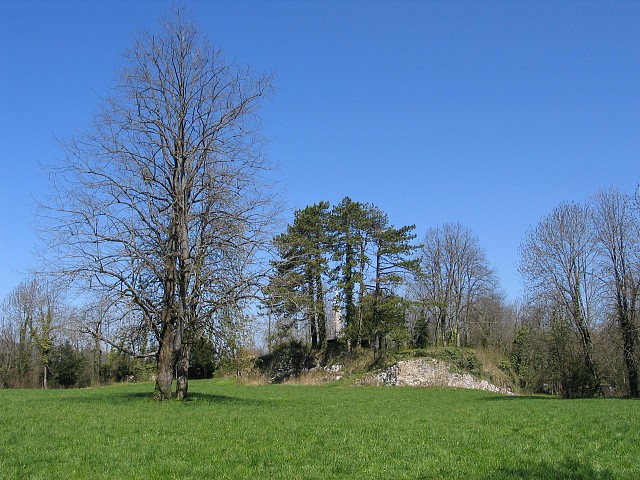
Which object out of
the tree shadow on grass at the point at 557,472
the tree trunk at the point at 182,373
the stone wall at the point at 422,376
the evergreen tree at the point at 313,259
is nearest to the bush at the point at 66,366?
the evergreen tree at the point at 313,259

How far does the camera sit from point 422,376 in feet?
140

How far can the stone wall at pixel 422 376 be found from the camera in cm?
4244

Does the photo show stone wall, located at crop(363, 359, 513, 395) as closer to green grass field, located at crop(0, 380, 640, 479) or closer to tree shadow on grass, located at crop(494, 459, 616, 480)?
green grass field, located at crop(0, 380, 640, 479)

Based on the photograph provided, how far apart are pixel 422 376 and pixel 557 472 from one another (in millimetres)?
36276

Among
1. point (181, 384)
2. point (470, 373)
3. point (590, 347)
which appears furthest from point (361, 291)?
point (181, 384)

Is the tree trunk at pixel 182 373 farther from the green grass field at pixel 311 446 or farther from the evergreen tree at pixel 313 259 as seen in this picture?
the evergreen tree at pixel 313 259

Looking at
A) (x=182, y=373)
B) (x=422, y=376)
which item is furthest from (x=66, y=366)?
(x=182, y=373)

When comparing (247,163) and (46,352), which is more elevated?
(247,163)

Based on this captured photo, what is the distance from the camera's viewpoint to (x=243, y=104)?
62.5 ft

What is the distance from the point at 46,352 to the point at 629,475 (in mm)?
→ 56608

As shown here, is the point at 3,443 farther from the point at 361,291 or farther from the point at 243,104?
the point at 361,291

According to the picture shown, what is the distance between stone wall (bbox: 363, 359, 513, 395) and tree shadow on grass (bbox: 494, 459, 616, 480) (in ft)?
115

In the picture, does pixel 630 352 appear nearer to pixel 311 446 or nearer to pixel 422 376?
pixel 422 376

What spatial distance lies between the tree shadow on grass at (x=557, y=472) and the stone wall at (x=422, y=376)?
115ft
